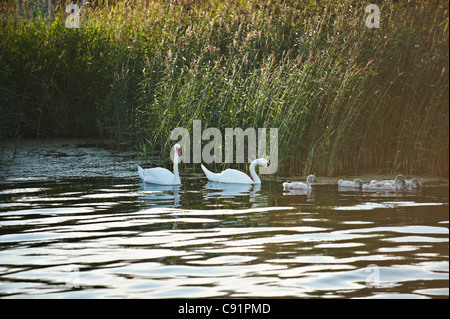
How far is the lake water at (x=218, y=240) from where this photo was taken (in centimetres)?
523

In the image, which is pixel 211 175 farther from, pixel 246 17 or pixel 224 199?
pixel 246 17

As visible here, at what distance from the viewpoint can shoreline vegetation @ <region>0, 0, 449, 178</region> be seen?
1112 centimetres

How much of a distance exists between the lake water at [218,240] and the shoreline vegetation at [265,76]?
89 cm

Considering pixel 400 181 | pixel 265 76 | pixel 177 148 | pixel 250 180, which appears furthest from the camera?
pixel 265 76

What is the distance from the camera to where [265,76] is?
37.2 ft

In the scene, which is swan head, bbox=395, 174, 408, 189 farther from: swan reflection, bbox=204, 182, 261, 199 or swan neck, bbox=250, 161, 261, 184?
swan neck, bbox=250, 161, 261, 184

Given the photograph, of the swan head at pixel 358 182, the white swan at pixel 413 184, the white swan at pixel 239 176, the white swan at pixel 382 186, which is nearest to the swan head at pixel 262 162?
the white swan at pixel 239 176

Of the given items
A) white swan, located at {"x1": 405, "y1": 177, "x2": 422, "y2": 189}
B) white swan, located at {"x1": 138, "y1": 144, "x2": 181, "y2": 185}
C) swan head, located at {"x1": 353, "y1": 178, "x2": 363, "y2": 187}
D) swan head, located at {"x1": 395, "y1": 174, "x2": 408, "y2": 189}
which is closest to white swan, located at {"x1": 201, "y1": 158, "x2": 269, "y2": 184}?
white swan, located at {"x1": 138, "y1": 144, "x2": 181, "y2": 185}

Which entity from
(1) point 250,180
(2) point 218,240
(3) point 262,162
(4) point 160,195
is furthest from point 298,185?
(2) point 218,240

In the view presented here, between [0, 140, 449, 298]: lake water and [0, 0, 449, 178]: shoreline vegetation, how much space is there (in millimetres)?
891

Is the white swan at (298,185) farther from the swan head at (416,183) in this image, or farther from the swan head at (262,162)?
the swan head at (416,183)

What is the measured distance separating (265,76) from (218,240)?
505cm

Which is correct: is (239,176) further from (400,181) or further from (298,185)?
(400,181)
